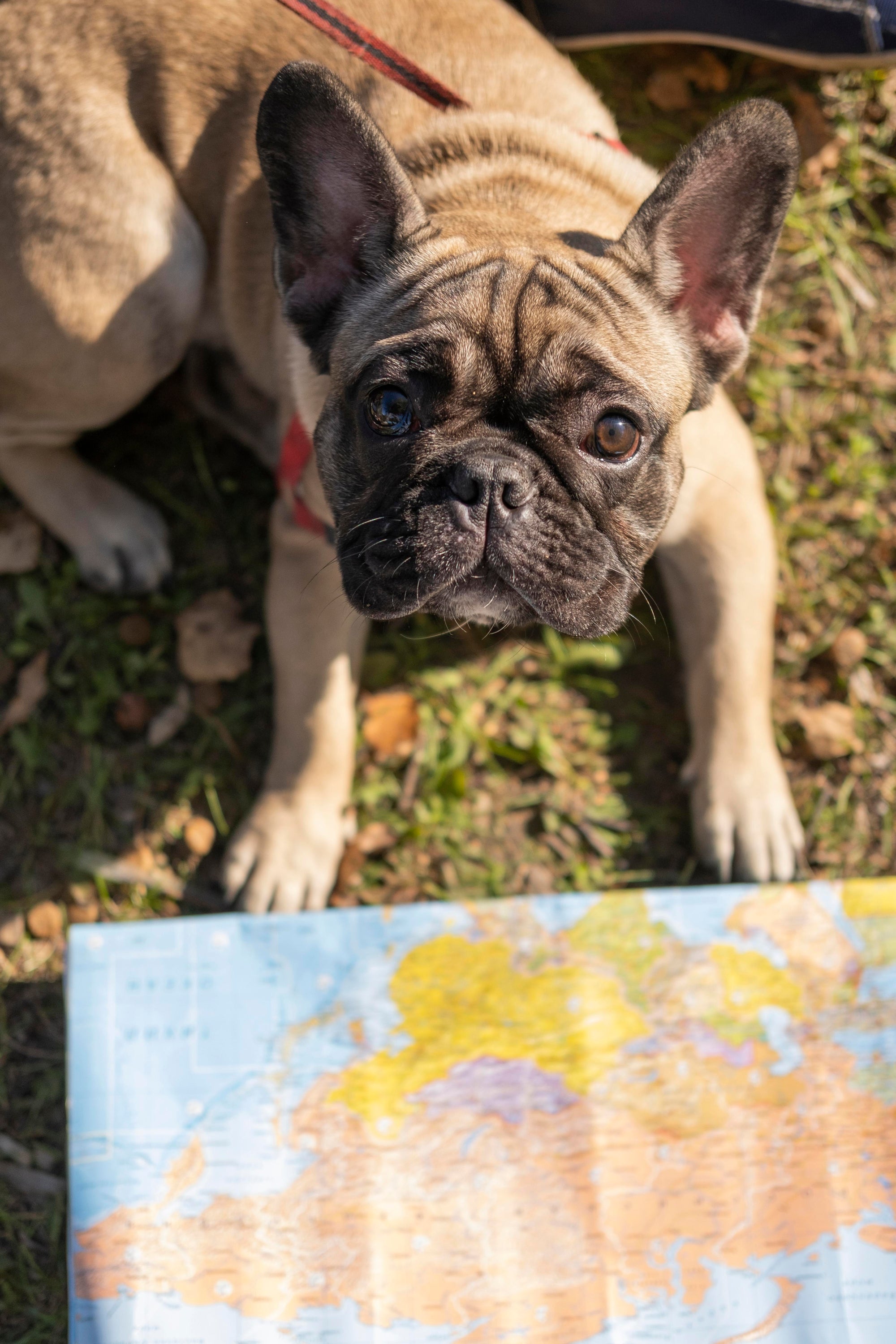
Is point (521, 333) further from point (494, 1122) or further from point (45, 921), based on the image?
point (45, 921)

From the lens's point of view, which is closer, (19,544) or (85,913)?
(85,913)

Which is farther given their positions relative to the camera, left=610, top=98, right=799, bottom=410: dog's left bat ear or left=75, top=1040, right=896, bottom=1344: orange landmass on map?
left=75, top=1040, right=896, bottom=1344: orange landmass on map

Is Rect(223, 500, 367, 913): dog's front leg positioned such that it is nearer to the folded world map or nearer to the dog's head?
the folded world map

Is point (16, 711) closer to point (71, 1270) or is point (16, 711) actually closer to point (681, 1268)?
point (71, 1270)

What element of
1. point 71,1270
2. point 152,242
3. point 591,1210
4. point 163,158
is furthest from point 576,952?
point 163,158

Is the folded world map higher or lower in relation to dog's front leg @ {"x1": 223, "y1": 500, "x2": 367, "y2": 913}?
lower

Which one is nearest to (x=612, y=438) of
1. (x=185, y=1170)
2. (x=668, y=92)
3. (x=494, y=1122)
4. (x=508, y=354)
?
(x=508, y=354)

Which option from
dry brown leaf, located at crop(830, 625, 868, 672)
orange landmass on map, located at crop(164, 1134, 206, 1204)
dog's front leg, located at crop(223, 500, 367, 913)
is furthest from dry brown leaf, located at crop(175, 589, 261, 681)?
dry brown leaf, located at crop(830, 625, 868, 672)
